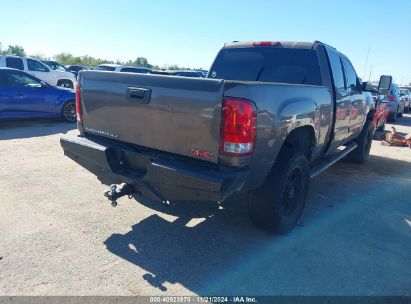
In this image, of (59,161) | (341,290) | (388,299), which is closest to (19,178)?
(59,161)

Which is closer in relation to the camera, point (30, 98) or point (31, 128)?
point (31, 128)

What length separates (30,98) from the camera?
9359 mm

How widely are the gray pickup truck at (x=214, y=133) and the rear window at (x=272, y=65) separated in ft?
0.04

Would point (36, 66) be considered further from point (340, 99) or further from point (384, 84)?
point (340, 99)

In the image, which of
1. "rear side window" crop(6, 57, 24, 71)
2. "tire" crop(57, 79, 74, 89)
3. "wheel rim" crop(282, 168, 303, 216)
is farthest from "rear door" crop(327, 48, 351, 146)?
"tire" crop(57, 79, 74, 89)

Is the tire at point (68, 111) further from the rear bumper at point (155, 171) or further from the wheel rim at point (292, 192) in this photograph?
the wheel rim at point (292, 192)

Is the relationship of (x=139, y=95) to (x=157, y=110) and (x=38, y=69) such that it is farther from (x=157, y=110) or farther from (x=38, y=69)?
(x=38, y=69)

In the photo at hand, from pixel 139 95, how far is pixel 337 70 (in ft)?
10.3

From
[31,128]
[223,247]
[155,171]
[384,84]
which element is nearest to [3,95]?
[31,128]

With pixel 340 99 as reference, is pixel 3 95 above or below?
below

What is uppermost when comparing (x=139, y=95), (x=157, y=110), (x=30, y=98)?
(x=139, y=95)

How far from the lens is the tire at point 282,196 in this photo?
341 cm

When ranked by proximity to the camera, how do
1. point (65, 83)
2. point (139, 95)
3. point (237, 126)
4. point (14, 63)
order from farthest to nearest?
1. point (65, 83)
2. point (14, 63)
3. point (139, 95)
4. point (237, 126)

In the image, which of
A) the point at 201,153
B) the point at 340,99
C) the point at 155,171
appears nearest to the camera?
the point at 201,153
